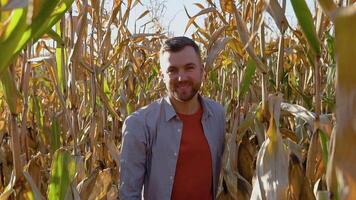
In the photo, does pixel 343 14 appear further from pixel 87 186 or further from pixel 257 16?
pixel 87 186

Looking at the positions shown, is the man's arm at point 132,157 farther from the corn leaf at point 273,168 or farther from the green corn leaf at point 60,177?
the corn leaf at point 273,168

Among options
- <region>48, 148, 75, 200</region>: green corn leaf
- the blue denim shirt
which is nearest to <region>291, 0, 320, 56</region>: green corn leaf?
<region>48, 148, 75, 200</region>: green corn leaf

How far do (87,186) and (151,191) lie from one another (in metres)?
0.28

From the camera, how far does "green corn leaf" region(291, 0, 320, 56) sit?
0.95m

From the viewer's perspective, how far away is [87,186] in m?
1.73

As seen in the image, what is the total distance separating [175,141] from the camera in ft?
6.16

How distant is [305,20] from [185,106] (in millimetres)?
1014

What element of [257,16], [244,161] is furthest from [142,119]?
[257,16]

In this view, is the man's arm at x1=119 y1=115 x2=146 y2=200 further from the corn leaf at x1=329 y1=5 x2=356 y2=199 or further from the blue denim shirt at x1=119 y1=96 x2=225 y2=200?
the corn leaf at x1=329 y1=5 x2=356 y2=199

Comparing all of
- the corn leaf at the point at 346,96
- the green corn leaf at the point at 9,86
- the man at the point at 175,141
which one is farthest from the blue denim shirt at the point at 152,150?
the corn leaf at the point at 346,96

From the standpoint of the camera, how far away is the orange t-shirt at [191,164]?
1.90 metres

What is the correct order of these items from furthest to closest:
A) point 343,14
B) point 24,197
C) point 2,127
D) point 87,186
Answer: point 2,127
point 87,186
point 24,197
point 343,14

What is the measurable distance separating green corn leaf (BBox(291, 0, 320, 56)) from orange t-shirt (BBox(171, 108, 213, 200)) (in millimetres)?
963

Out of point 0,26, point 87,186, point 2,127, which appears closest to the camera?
point 0,26
